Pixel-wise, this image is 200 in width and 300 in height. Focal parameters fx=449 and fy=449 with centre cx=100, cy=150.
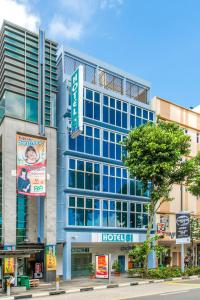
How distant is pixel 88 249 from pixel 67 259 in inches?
197

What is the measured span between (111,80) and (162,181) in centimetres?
1239

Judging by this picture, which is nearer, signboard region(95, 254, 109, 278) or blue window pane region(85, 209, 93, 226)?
signboard region(95, 254, 109, 278)

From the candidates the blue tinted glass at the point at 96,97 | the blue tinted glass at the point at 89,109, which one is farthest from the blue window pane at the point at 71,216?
the blue tinted glass at the point at 96,97

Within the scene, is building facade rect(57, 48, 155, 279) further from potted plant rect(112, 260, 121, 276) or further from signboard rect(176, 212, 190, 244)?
signboard rect(176, 212, 190, 244)

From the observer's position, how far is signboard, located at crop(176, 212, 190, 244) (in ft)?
126

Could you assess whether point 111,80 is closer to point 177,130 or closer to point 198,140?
point 177,130

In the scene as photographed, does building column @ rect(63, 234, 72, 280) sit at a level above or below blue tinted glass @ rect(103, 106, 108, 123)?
below

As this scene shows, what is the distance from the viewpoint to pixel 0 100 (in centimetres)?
3653

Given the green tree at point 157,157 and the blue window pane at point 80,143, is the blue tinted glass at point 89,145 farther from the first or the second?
the green tree at point 157,157

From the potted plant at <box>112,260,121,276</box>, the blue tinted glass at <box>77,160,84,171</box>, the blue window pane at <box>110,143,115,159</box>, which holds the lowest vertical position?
the potted plant at <box>112,260,121,276</box>

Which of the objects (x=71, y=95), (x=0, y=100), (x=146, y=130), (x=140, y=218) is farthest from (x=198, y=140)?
(x=0, y=100)

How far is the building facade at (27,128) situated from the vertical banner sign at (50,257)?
26 centimetres

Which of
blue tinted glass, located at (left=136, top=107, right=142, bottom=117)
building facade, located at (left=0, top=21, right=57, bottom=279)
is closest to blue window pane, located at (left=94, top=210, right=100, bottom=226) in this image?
building facade, located at (left=0, top=21, right=57, bottom=279)

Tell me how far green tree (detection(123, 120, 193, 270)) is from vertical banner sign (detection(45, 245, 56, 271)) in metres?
7.48
